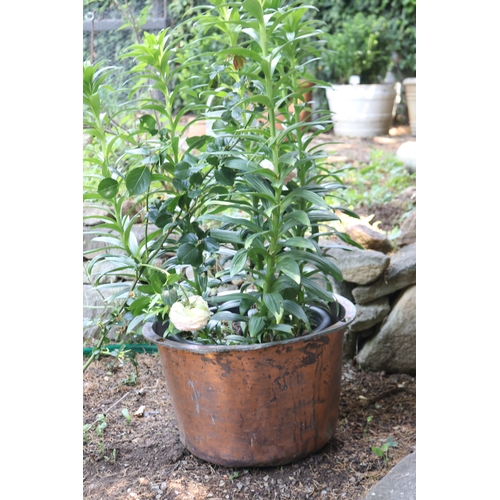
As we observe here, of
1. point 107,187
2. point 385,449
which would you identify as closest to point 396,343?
point 385,449

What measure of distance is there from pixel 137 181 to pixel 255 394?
2.19 feet

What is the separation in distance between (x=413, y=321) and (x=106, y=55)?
257cm

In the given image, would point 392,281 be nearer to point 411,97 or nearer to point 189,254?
point 189,254

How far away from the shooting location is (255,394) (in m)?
1.60

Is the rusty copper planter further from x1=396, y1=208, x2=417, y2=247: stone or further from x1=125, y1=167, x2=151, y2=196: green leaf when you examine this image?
x1=396, y1=208, x2=417, y2=247: stone

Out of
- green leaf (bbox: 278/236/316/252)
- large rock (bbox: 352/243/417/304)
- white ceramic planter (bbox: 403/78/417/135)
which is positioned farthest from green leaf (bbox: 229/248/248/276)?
white ceramic planter (bbox: 403/78/417/135)

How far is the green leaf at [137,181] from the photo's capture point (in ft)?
4.91

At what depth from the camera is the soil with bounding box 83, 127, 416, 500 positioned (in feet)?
5.45

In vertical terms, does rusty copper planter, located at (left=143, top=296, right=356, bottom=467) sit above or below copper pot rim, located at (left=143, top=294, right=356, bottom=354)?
below

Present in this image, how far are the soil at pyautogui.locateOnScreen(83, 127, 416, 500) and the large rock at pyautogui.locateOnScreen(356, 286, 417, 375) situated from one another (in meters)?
0.05

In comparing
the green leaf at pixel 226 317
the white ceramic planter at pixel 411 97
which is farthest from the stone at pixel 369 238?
the white ceramic planter at pixel 411 97

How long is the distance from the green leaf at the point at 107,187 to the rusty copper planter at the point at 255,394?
0.43m

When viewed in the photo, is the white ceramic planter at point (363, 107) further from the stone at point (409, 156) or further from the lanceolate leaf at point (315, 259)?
the lanceolate leaf at point (315, 259)
